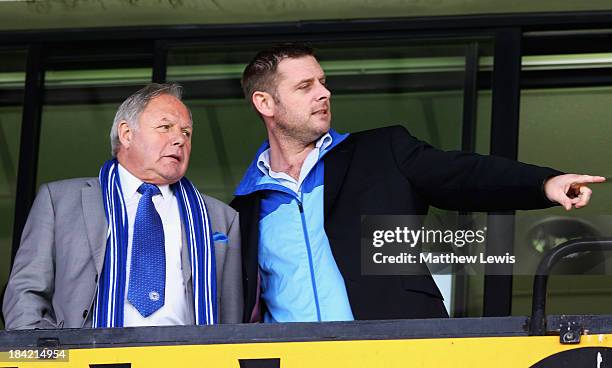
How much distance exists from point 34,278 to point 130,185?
501 mm

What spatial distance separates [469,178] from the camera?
546 centimetres

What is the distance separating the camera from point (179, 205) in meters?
5.66

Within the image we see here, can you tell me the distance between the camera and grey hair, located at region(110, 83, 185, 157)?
5809 mm

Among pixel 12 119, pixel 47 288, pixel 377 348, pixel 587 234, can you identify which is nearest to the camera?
pixel 377 348

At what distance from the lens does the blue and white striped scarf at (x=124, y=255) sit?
5391mm

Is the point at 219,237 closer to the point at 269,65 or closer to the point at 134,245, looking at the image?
the point at 134,245

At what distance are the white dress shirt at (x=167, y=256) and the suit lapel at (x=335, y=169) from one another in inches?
20.5

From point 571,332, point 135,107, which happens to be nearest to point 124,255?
point 135,107

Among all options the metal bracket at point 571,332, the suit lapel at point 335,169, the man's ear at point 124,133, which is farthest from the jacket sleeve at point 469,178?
the man's ear at point 124,133

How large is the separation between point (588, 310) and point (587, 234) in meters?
0.36

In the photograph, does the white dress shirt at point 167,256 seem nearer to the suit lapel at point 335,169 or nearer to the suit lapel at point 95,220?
the suit lapel at point 95,220

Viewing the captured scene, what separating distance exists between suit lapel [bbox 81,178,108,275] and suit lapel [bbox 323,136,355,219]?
768 mm

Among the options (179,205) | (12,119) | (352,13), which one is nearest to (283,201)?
(179,205)

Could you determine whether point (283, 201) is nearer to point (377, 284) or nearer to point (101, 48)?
point (377, 284)
